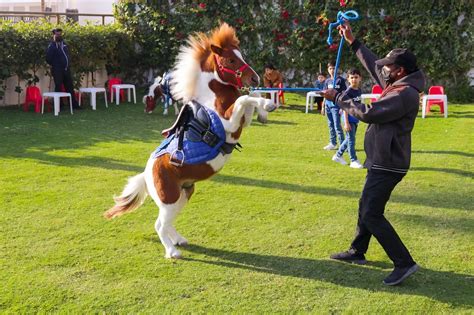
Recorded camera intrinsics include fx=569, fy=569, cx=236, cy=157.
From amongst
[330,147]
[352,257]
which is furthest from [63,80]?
[352,257]

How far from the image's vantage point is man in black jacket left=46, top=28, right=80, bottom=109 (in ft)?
48.7

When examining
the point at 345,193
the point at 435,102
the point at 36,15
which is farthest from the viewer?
the point at 36,15

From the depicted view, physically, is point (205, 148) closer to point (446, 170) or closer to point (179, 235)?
point (179, 235)

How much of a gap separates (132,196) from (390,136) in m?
2.46

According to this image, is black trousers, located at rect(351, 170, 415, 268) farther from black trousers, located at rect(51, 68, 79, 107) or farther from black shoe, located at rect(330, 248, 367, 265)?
black trousers, located at rect(51, 68, 79, 107)

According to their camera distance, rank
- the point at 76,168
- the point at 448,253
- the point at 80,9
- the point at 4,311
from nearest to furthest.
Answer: the point at 4,311, the point at 448,253, the point at 76,168, the point at 80,9

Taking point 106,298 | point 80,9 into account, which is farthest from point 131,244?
point 80,9

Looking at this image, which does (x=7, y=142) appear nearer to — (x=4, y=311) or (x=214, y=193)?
(x=214, y=193)

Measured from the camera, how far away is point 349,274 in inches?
187

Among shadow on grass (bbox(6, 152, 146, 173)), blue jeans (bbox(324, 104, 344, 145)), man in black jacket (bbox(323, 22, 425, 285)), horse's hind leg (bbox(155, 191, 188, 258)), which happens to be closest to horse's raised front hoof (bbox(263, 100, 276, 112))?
man in black jacket (bbox(323, 22, 425, 285))

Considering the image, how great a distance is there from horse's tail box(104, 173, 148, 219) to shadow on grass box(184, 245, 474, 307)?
673 millimetres

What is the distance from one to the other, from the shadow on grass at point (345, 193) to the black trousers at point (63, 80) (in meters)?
8.70

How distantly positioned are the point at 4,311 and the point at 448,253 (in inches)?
148

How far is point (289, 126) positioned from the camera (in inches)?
500
